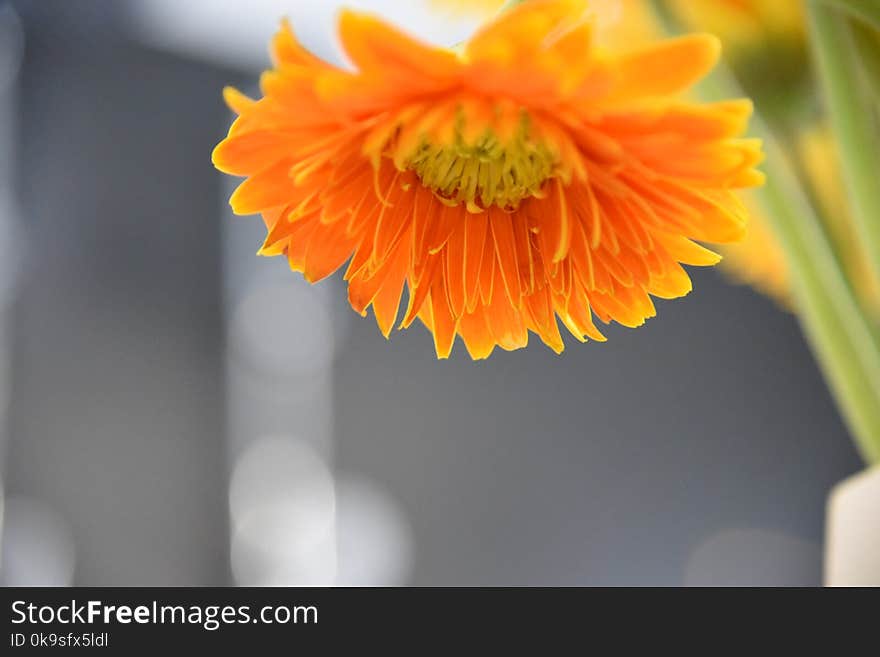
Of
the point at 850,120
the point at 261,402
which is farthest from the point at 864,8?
the point at 261,402

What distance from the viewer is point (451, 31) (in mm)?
301

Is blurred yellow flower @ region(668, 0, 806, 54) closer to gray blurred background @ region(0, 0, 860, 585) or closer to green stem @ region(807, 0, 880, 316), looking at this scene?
green stem @ region(807, 0, 880, 316)

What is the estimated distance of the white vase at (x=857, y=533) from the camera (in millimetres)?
228

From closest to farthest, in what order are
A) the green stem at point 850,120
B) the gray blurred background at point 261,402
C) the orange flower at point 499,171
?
1. the orange flower at point 499,171
2. the green stem at point 850,120
3. the gray blurred background at point 261,402

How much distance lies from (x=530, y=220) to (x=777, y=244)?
0.42ft

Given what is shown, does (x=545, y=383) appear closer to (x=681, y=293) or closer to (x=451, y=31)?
(x=451, y=31)

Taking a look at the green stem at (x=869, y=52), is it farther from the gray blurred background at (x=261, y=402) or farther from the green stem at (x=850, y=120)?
the gray blurred background at (x=261, y=402)

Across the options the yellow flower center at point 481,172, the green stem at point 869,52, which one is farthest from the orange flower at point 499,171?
the green stem at point 869,52

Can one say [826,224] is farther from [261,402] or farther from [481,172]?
[261,402]

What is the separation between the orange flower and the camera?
0.13 m

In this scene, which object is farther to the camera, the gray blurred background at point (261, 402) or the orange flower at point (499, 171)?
the gray blurred background at point (261, 402)

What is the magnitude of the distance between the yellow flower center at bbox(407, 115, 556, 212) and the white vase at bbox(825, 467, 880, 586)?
0.11m

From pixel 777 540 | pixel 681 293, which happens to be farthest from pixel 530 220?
pixel 777 540

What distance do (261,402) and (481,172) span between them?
1360 mm
